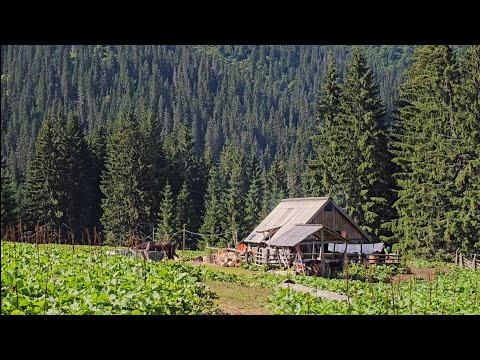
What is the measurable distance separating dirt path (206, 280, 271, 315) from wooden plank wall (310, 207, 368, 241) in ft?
40.9

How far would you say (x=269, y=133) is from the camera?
176000 mm

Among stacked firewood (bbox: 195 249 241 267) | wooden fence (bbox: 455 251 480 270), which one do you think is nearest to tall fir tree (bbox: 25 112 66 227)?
stacked firewood (bbox: 195 249 241 267)

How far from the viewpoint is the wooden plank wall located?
3194 cm

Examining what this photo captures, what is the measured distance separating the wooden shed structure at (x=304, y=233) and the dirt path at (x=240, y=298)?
24.5 feet

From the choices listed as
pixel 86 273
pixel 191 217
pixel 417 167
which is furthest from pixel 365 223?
pixel 86 273

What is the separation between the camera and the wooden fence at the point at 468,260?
30.5 m

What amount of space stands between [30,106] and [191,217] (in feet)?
415

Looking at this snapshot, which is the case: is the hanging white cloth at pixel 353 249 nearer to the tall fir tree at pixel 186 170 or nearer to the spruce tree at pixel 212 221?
the spruce tree at pixel 212 221

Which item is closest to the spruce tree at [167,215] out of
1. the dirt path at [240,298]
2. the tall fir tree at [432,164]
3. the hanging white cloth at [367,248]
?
the tall fir tree at [432,164]

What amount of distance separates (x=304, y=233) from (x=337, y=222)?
5.50 metres

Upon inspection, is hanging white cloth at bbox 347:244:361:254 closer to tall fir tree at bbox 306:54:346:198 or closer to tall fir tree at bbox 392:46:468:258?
tall fir tree at bbox 392:46:468:258
